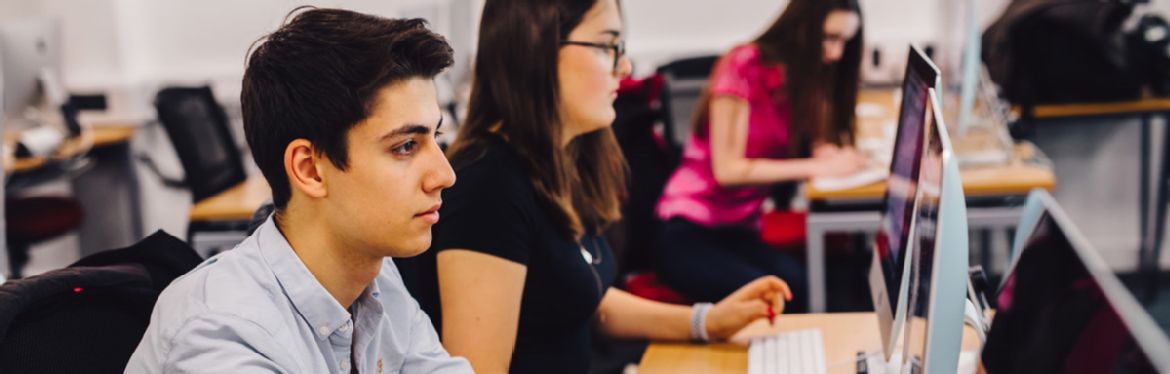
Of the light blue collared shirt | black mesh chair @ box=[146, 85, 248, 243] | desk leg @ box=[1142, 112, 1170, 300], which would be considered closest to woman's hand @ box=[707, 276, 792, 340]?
the light blue collared shirt

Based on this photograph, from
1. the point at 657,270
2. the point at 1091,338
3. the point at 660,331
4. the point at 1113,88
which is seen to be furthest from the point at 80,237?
the point at 1091,338

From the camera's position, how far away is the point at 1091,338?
87 centimetres

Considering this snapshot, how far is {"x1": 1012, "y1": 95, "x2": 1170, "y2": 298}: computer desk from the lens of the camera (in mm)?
3861

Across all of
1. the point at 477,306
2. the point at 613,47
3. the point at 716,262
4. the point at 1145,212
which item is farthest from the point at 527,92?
the point at 1145,212

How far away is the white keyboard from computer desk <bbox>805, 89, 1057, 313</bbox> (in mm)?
1053

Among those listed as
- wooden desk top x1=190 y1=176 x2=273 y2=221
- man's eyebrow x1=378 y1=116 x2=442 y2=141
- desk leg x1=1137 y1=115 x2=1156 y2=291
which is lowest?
desk leg x1=1137 y1=115 x2=1156 y2=291

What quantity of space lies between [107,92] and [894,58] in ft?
10.2

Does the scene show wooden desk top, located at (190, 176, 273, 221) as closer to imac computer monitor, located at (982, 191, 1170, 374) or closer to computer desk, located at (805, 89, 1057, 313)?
computer desk, located at (805, 89, 1057, 313)

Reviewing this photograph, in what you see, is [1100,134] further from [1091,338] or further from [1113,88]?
[1091,338]

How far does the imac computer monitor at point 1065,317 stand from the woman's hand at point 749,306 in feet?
1.55

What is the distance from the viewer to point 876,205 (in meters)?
2.88

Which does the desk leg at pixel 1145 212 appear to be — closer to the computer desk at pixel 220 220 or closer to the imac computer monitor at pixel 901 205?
the imac computer monitor at pixel 901 205

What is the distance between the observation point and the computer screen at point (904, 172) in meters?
1.41

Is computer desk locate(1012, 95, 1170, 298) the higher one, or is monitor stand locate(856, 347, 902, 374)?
monitor stand locate(856, 347, 902, 374)
